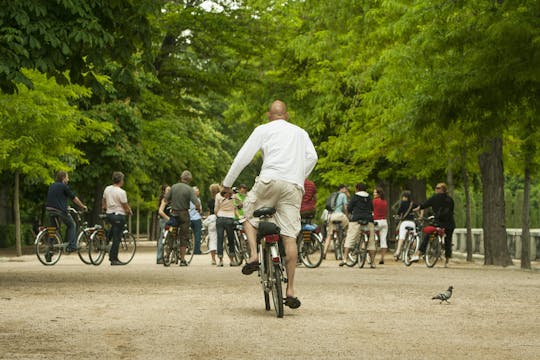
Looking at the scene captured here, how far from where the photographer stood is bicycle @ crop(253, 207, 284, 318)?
11.1 m

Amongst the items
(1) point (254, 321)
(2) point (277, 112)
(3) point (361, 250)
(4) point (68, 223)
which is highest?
(2) point (277, 112)

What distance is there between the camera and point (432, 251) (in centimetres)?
2673

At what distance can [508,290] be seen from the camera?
16.1 metres

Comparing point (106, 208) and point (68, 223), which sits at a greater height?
point (106, 208)

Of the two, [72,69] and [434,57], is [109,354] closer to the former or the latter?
[72,69]

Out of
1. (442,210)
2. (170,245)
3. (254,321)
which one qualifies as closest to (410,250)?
(442,210)

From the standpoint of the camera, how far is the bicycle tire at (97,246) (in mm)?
24359

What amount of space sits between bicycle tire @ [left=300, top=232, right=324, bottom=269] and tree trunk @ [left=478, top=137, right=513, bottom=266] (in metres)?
5.47

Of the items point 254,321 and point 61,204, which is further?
point 61,204

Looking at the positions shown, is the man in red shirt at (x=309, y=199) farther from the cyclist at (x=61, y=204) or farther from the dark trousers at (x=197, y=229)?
the dark trousers at (x=197, y=229)

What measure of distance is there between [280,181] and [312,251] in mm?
12395

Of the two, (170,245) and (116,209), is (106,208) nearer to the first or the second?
(116,209)

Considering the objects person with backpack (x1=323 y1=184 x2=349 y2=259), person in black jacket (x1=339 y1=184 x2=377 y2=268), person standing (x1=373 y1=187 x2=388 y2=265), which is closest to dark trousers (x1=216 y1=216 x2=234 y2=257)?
person in black jacket (x1=339 y1=184 x2=377 y2=268)

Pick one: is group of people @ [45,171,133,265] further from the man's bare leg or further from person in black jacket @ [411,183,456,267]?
the man's bare leg
